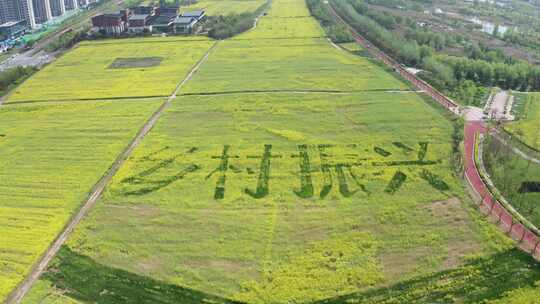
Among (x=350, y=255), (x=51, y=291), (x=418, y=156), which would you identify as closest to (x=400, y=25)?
(x=418, y=156)

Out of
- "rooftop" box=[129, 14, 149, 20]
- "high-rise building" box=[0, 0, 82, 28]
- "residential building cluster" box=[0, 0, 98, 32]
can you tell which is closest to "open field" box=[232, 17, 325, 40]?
"rooftop" box=[129, 14, 149, 20]

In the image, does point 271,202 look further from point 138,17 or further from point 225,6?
point 225,6

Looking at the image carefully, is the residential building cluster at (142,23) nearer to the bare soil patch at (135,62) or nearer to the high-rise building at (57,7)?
the bare soil patch at (135,62)

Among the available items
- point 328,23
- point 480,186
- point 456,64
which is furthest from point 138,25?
point 480,186

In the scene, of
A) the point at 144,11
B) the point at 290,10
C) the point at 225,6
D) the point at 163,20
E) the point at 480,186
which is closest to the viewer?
the point at 480,186

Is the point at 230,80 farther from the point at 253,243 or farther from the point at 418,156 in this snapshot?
the point at 253,243

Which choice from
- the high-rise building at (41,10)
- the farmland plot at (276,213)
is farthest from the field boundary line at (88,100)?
the high-rise building at (41,10)
